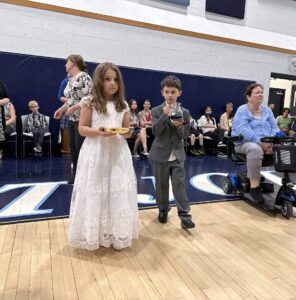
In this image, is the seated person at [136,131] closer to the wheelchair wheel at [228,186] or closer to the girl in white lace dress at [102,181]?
the wheelchair wheel at [228,186]

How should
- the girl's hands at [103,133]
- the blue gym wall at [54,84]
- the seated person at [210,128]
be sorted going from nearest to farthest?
the girl's hands at [103,133] < the blue gym wall at [54,84] < the seated person at [210,128]

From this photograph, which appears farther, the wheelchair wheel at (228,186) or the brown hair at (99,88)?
the wheelchair wheel at (228,186)

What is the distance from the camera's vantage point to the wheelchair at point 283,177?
2.86 m

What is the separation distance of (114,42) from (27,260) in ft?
19.4

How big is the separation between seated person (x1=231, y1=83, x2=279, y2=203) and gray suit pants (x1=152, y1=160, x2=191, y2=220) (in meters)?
1.01

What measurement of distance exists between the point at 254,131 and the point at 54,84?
15.2ft

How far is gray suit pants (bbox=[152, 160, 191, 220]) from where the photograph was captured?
255cm

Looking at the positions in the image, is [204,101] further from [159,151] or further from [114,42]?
[159,151]

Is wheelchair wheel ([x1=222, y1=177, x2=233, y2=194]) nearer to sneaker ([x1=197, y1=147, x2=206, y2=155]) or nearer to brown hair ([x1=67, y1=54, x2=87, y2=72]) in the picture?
brown hair ([x1=67, y1=54, x2=87, y2=72])

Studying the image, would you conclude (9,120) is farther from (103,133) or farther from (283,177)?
(283,177)

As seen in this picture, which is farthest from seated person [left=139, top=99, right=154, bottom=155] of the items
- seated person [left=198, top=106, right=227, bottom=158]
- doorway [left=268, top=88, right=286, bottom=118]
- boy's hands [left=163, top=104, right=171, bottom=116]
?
doorway [left=268, top=88, right=286, bottom=118]

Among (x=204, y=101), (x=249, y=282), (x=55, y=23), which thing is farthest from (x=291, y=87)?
(x=249, y=282)

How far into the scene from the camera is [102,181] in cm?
207

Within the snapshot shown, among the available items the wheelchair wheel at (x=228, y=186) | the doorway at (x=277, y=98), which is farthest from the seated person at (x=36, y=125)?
the doorway at (x=277, y=98)
